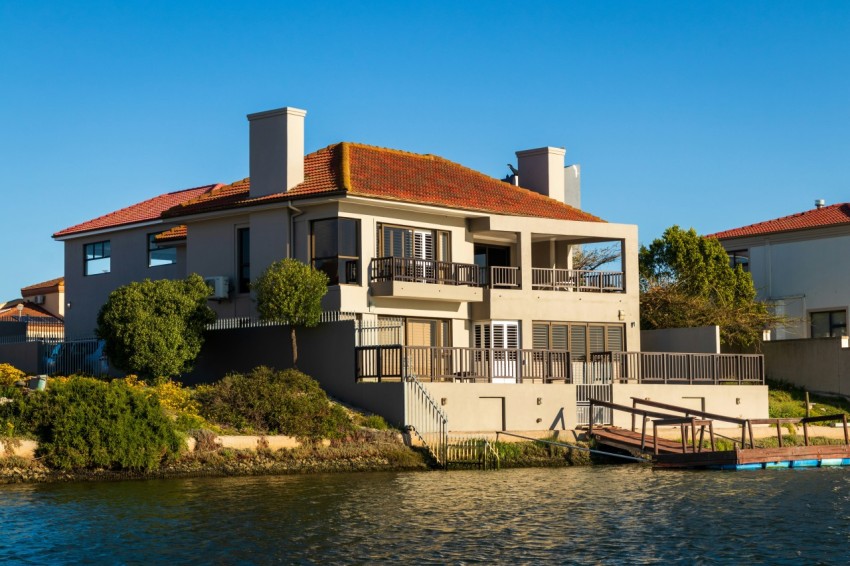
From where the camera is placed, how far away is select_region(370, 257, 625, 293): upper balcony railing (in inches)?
1625

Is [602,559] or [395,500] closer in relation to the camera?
[602,559]

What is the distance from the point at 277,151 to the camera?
4294 centimetres

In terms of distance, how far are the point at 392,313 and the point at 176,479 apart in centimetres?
1238

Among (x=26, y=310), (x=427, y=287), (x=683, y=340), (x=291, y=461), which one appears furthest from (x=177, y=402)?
(x=26, y=310)

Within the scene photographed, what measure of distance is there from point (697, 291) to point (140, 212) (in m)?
22.7

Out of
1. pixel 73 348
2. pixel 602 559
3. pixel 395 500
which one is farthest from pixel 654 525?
pixel 73 348

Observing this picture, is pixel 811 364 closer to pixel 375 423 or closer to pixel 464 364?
pixel 464 364

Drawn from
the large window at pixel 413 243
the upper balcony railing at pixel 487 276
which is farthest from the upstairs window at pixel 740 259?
the large window at pixel 413 243

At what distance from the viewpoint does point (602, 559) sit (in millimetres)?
20531

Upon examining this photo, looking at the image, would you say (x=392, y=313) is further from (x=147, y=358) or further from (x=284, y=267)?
(x=147, y=358)

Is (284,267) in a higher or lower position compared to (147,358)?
higher

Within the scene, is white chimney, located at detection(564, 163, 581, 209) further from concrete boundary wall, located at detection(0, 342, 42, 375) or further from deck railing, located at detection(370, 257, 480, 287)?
concrete boundary wall, located at detection(0, 342, 42, 375)

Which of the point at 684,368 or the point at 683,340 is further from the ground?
the point at 683,340

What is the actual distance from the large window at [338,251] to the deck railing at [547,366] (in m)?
4.18
